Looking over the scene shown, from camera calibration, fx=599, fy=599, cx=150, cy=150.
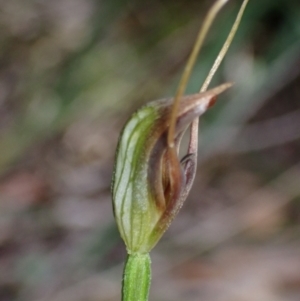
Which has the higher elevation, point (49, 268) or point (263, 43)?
point (263, 43)

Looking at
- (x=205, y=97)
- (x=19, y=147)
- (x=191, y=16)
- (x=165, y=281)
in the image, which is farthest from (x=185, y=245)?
(x=205, y=97)

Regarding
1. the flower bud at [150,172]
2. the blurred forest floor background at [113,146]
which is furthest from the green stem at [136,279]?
the blurred forest floor background at [113,146]

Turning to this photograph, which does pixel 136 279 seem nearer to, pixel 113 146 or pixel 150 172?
pixel 150 172

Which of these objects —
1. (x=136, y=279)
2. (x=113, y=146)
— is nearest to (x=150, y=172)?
(x=136, y=279)

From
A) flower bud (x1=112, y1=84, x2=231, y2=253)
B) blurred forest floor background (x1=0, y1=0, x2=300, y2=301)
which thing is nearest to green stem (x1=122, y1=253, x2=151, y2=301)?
flower bud (x1=112, y1=84, x2=231, y2=253)

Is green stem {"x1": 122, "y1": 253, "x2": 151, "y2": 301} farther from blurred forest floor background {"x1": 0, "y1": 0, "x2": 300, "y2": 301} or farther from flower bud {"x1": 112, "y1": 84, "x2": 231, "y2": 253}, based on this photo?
blurred forest floor background {"x1": 0, "y1": 0, "x2": 300, "y2": 301}

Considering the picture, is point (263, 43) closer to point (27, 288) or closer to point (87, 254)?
point (87, 254)
